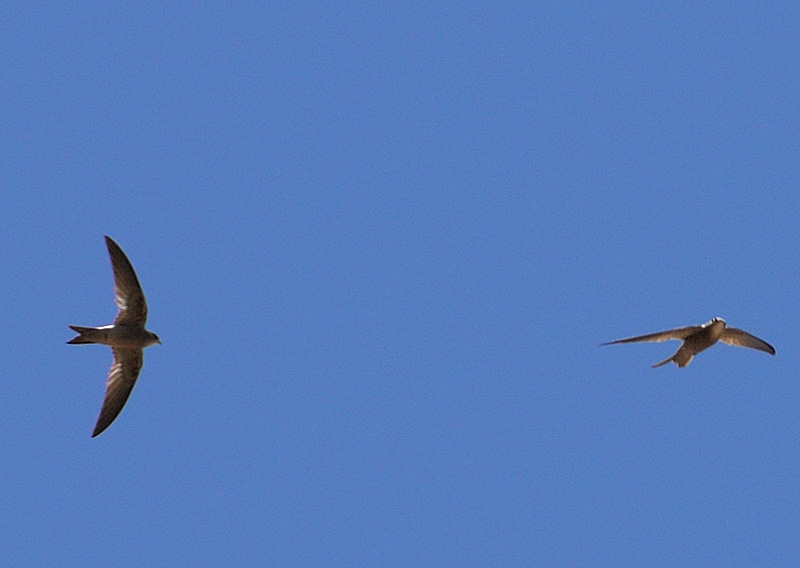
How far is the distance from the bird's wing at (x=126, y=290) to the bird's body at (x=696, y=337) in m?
5.66

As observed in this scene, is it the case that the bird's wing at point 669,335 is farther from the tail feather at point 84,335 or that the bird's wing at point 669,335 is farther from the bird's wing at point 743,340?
the tail feather at point 84,335

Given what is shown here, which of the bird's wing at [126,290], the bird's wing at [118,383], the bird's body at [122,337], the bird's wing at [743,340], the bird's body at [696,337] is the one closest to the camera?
the bird's wing at [126,290]

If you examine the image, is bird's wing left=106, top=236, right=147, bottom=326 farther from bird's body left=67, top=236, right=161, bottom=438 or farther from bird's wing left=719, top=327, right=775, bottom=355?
bird's wing left=719, top=327, right=775, bottom=355

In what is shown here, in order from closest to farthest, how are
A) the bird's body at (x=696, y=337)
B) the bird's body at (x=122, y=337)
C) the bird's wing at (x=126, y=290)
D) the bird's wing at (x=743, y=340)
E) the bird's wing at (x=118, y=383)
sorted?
1. the bird's wing at (x=126, y=290)
2. the bird's body at (x=122, y=337)
3. the bird's wing at (x=118, y=383)
4. the bird's body at (x=696, y=337)
5. the bird's wing at (x=743, y=340)

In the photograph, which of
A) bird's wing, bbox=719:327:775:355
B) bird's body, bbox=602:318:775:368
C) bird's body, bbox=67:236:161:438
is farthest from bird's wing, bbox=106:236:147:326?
bird's wing, bbox=719:327:775:355

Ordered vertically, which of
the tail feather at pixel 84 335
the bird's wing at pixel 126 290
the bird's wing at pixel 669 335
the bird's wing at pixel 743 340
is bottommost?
the tail feather at pixel 84 335

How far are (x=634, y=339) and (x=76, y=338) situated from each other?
6.79m

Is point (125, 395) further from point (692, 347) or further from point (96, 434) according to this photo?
point (692, 347)

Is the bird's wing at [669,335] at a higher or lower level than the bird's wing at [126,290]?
higher

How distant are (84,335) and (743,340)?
8541mm

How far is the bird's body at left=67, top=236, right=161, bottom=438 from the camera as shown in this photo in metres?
14.4

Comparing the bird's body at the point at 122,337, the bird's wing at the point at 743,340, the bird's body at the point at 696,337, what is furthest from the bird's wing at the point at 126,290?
the bird's wing at the point at 743,340

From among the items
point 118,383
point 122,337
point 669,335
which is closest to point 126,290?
point 122,337

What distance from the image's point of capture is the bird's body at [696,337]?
52.0 ft
